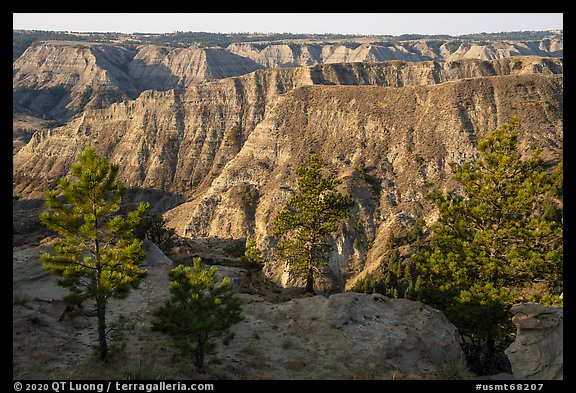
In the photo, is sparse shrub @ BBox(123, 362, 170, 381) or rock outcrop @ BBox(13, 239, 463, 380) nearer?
sparse shrub @ BBox(123, 362, 170, 381)

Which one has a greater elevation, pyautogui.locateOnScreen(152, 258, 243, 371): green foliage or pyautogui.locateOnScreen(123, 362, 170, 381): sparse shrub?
pyautogui.locateOnScreen(152, 258, 243, 371): green foliage

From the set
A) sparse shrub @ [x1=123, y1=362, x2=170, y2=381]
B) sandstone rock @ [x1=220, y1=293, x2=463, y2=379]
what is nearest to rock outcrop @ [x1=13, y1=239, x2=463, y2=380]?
sandstone rock @ [x1=220, y1=293, x2=463, y2=379]

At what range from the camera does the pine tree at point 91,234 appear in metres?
13.4

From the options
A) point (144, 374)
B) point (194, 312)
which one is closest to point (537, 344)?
point (194, 312)

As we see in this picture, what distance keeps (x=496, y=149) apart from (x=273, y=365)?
49.9ft

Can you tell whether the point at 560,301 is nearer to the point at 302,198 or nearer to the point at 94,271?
the point at 302,198

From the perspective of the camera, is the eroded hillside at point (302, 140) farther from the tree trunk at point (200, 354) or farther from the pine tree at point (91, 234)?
the pine tree at point (91, 234)

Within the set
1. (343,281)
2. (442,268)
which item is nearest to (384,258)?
(343,281)

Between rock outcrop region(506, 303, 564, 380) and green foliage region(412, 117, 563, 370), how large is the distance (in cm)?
249

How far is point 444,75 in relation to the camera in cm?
14512

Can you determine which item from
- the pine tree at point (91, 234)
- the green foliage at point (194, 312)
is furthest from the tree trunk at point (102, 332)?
the green foliage at point (194, 312)

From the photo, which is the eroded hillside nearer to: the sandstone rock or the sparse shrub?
the sandstone rock

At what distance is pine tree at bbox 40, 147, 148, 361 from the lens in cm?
1338

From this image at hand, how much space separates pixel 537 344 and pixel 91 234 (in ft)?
54.8
